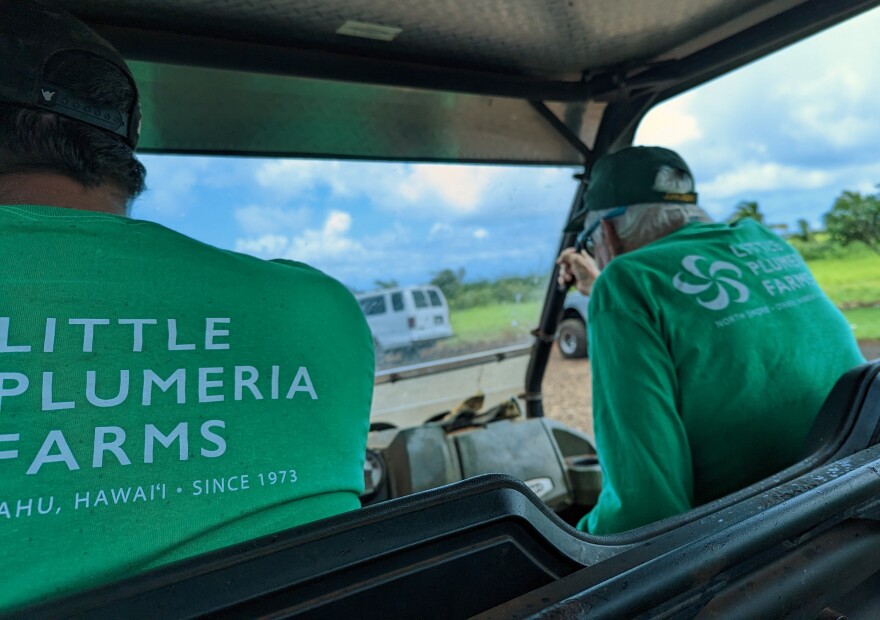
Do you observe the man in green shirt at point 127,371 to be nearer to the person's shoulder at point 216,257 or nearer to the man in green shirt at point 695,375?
the person's shoulder at point 216,257

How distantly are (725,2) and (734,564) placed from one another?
1.79m

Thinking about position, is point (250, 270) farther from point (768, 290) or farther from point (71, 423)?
point (768, 290)

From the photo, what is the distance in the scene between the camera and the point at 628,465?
142cm

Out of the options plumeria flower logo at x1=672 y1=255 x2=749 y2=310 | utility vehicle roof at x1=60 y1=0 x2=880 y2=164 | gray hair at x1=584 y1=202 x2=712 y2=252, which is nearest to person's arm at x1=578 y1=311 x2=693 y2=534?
plumeria flower logo at x1=672 y1=255 x2=749 y2=310

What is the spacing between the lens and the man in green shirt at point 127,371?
2.44ft

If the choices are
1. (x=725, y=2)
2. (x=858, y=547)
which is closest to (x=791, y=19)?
(x=725, y=2)

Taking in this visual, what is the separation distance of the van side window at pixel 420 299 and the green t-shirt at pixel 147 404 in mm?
2080

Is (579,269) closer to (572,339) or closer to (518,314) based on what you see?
(518,314)

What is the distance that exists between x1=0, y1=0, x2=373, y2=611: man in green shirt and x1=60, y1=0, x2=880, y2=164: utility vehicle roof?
2.23 ft

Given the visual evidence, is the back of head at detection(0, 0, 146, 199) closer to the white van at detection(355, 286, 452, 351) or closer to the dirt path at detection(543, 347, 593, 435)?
the white van at detection(355, 286, 452, 351)

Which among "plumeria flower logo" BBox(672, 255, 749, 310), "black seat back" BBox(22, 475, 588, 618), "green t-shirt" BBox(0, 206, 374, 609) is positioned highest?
"plumeria flower logo" BBox(672, 255, 749, 310)

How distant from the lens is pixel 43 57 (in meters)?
1.07

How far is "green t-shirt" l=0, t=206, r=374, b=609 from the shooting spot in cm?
74

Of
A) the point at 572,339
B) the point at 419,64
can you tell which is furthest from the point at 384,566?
the point at 572,339
